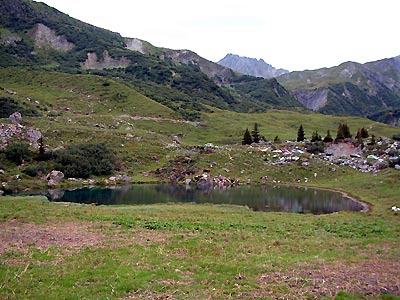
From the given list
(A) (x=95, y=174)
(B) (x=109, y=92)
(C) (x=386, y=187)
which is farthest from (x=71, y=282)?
(B) (x=109, y=92)

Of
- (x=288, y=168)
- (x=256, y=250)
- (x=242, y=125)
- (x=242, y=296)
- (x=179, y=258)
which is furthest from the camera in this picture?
(x=242, y=125)

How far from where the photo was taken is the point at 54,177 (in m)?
83.1

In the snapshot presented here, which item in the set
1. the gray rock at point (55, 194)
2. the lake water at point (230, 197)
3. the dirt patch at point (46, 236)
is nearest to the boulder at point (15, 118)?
the gray rock at point (55, 194)

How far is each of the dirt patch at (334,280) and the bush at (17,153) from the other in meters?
81.6

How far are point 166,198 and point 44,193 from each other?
22.1 metres

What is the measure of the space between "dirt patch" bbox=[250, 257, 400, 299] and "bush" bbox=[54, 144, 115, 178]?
74.8 metres

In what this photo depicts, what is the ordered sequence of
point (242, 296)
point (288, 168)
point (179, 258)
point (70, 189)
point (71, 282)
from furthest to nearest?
1. point (288, 168)
2. point (70, 189)
3. point (179, 258)
4. point (71, 282)
5. point (242, 296)

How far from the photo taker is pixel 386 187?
2638 inches

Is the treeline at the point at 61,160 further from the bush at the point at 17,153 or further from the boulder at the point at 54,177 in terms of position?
the boulder at the point at 54,177

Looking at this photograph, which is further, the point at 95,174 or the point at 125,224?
the point at 95,174

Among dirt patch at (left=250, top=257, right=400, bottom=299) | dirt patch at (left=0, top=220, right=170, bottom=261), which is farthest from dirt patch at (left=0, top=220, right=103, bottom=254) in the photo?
dirt patch at (left=250, top=257, right=400, bottom=299)

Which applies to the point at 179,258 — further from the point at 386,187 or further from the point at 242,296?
the point at 386,187

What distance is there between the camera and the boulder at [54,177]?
266 ft

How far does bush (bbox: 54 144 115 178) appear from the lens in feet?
293
